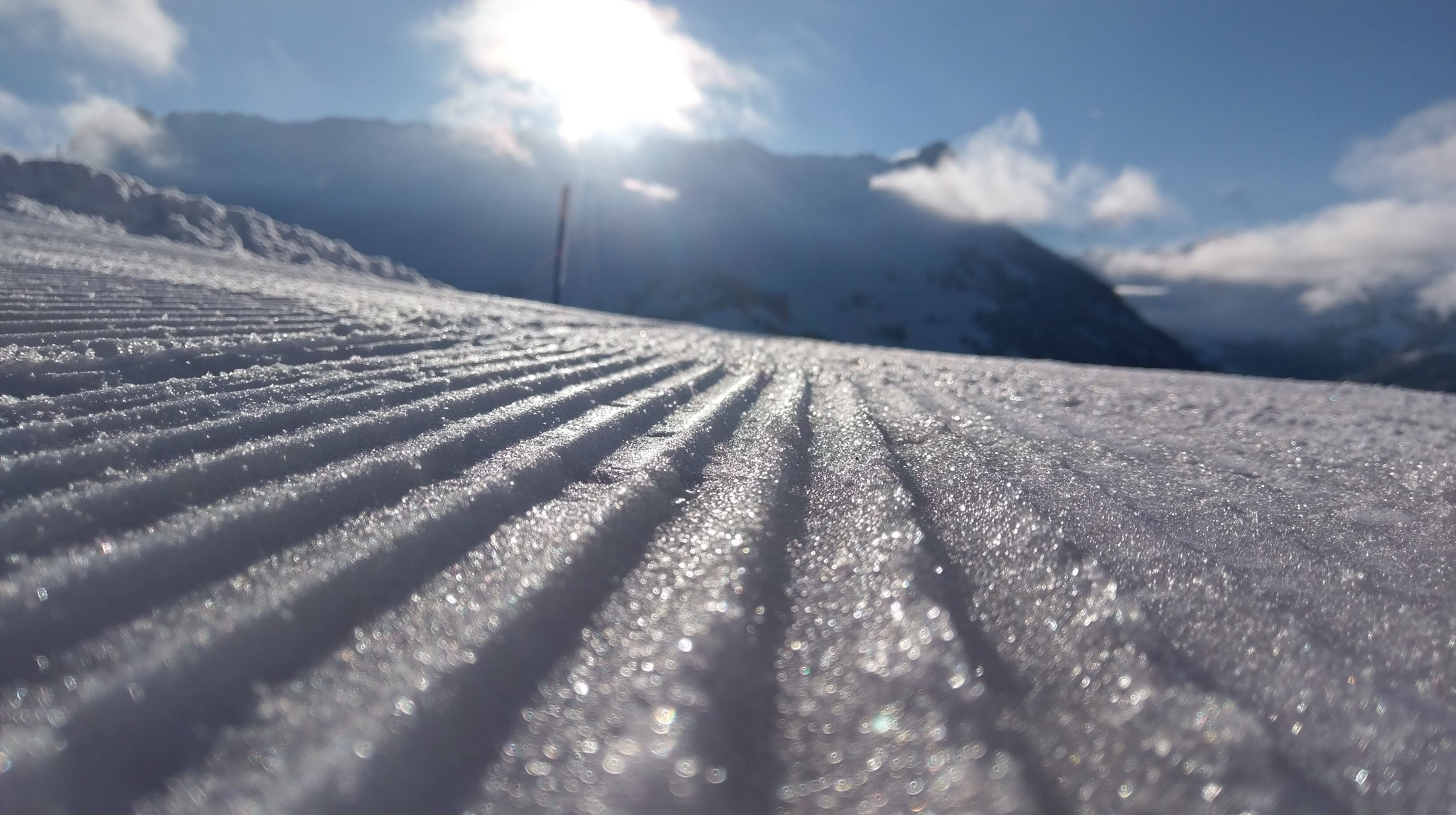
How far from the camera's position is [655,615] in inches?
41.1

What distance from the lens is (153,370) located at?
209 cm

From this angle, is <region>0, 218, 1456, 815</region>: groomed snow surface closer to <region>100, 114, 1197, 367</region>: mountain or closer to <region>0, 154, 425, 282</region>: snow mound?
<region>0, 154, 425, 282</region>: snow mound

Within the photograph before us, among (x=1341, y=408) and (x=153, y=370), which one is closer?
(x=153, y=370)

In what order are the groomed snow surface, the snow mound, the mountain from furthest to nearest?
the mountain → the snow mound → the groomed snow surface

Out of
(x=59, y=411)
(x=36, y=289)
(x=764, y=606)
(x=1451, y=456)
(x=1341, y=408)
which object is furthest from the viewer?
(x=1341, y=408)

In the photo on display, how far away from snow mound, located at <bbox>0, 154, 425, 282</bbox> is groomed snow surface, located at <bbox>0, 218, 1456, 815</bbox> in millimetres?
11060

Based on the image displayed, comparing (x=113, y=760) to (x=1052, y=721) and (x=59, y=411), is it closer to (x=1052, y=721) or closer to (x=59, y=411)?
(x=1052, y=721)

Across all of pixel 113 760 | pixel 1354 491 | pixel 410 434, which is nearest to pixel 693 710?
pixel 113 760

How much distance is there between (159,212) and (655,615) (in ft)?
47.7

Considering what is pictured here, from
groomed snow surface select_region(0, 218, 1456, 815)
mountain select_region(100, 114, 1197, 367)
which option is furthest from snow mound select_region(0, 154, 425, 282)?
mountain select_region(100, 114, 1197, 367)

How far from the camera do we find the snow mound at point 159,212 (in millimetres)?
11445

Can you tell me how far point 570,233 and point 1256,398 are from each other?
1905 inches

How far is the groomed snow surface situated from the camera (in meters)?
0.75

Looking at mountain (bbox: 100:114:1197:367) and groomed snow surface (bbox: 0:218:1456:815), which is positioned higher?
mountain (bbox: 100:114:1197:367)
